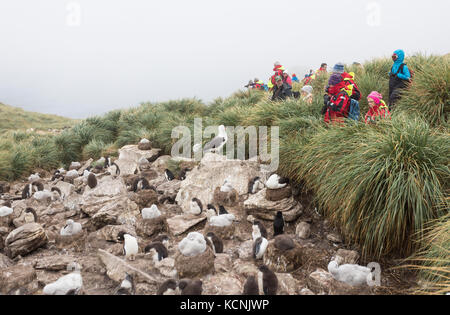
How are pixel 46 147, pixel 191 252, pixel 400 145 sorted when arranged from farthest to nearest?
pixel 46 147
pixel 400 145
pixel 191 252

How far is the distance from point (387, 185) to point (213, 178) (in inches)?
159

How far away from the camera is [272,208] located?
5.59 metres

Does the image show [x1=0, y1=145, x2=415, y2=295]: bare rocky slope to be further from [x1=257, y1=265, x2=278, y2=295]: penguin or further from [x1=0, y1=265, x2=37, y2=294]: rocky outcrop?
[x1=257, y1=265, x2=278, y2=295]: penguin

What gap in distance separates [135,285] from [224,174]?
3716mm

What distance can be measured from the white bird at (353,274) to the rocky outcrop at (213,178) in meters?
3.36

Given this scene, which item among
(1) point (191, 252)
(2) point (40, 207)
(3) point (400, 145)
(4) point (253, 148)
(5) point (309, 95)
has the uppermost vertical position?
(5) point (309, 95)

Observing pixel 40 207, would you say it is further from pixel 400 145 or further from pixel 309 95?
pixel 400 145

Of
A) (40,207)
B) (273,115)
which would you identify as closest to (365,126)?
(273,115)

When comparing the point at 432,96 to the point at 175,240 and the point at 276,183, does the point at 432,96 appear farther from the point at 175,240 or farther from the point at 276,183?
the point at 175,240

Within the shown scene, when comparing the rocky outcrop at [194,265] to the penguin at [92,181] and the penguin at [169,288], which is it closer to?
the penguin at [169,288]

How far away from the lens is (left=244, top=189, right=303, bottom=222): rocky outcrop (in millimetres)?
5474

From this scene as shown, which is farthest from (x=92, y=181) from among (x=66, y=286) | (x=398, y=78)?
(x=398, y=78)

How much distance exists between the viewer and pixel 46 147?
13.9 meters

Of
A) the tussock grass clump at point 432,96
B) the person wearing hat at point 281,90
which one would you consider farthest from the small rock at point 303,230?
the person wearing hat at point 281,90
